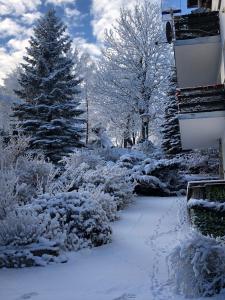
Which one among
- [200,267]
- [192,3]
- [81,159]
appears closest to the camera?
[200,267]

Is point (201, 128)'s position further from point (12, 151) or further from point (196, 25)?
point (12, 151)

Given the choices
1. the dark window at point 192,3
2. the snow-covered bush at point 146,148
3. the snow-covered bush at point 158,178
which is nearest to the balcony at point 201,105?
the snow-covered bush at point 158,178

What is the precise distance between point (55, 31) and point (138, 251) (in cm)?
1909

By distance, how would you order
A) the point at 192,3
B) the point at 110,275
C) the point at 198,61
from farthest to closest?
1. the point at 192,3
2. the point at 198,61
3. the point at 110,275

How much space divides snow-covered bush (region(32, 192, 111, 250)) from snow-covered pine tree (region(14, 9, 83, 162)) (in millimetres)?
12177

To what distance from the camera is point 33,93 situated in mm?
22828

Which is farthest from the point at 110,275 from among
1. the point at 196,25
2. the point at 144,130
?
the point at 144,130

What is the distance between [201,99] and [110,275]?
767 centimetres

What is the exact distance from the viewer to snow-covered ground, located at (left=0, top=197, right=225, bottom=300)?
15.8 feet

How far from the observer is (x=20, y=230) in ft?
21.9

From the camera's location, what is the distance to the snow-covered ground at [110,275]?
4828 millimetres

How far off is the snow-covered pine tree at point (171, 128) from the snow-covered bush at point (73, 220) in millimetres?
16593

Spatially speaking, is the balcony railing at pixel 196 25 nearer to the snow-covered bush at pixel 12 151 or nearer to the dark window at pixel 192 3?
the snow-covered bush at pixel 12 151

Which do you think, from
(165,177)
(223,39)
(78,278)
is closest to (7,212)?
(78,278)
